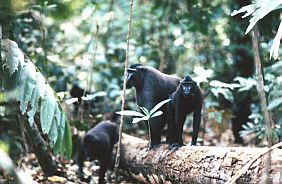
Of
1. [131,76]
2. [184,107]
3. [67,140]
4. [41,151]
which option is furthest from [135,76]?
[67,140]

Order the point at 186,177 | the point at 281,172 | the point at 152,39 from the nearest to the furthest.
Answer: the point at 281,172
the point at 186,177
the point at 152,39

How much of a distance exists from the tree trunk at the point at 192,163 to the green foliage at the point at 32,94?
1.52m

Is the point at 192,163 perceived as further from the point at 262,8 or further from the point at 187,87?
the point at 262,8

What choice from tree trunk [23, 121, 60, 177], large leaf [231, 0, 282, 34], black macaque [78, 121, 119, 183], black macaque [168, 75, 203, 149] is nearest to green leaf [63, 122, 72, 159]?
tree trunk [23, 121, 60, 177]

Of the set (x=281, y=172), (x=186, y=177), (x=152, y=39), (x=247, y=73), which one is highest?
(x=152, y=39)

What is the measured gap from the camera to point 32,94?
A: 18.8 feet

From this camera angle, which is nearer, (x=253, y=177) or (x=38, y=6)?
(x=253, y=177)

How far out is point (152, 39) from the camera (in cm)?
1275

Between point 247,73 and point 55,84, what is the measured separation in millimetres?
4514

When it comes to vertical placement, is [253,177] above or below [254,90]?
below

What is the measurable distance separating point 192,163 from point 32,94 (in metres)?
2.17

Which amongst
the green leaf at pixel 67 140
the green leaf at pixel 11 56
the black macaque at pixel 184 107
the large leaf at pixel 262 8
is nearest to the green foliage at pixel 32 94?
the green leaf at pixel 11 56

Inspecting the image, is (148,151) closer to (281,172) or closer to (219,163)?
(219,163)

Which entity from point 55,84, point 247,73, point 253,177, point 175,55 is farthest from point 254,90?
point 253,177
